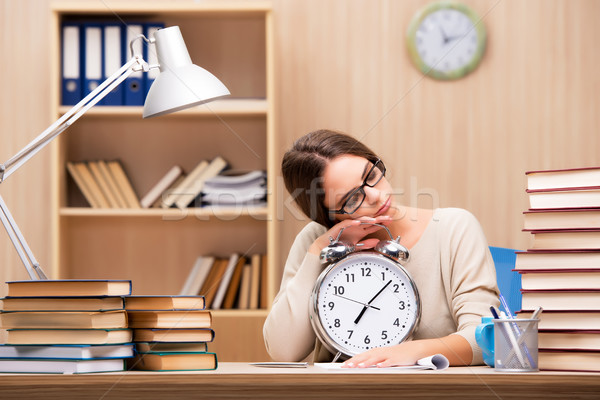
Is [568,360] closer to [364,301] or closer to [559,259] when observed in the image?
[559,259]

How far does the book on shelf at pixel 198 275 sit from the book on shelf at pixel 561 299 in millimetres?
2273

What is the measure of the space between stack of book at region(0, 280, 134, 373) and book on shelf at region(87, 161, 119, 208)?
2079 millimetres

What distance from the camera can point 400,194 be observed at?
3412 millimetres

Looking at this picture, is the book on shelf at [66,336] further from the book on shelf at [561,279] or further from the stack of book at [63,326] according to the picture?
the book on shelf at [561,279]

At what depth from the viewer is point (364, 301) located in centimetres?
144

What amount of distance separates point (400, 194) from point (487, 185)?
43 cm

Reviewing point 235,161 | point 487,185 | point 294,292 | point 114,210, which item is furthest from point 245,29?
point 294,292

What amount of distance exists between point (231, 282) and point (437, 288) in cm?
164

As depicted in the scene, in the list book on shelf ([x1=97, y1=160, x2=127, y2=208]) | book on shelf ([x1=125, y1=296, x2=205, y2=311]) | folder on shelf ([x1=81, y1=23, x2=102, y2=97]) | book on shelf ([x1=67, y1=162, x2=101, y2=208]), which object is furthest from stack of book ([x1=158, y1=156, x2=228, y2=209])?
book on shelf ([x1=125, y1=296, x2=205, y2=311])

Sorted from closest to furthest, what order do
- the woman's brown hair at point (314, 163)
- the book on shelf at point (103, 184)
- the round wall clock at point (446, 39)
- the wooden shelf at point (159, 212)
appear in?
the woman's brown hair at point (314, 163) → the wooden shelf at point (159, 212) → the book on shelf at point (103, 184) → the round wall clock at point (446, 39)

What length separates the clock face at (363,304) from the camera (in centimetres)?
142

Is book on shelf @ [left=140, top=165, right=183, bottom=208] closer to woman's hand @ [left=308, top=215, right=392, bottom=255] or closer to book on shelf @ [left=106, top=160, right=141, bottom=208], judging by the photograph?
book on shelf @ [left=106, top=160, right=141, bottom=208]

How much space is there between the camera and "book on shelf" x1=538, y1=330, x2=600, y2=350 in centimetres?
108

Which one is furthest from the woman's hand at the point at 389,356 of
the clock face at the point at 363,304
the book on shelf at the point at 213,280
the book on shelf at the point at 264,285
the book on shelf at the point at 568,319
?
the book on shelf at the point at 213,280
